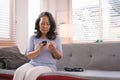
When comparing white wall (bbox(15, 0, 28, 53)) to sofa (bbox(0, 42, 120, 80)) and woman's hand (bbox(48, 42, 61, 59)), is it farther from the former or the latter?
woman's hand (bbox(48, 42, 61, 59))

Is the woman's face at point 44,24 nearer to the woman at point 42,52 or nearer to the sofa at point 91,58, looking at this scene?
the woman at point 42,52

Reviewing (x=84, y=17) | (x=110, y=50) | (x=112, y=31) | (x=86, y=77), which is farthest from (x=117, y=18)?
(x=86, y=77)

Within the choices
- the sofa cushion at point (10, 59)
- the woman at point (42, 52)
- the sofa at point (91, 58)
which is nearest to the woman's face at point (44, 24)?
the woman at point (42, 52)

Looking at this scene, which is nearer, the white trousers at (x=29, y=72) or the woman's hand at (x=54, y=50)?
the white trousers at (x=29, y=72)

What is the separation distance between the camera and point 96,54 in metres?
2.72

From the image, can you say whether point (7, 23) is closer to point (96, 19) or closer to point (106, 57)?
point (96, 19)

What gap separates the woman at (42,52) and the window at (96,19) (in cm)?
187

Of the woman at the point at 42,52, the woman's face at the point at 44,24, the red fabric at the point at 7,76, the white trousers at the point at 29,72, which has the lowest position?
the red fabric at the point at 7,76

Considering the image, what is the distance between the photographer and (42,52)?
2135 millimetres

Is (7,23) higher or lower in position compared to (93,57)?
higher

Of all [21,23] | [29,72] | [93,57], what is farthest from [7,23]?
[29,72]

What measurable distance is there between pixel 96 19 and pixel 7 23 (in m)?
1.77

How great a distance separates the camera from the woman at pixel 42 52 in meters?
1.97

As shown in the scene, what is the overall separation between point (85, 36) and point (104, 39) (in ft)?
1.40
